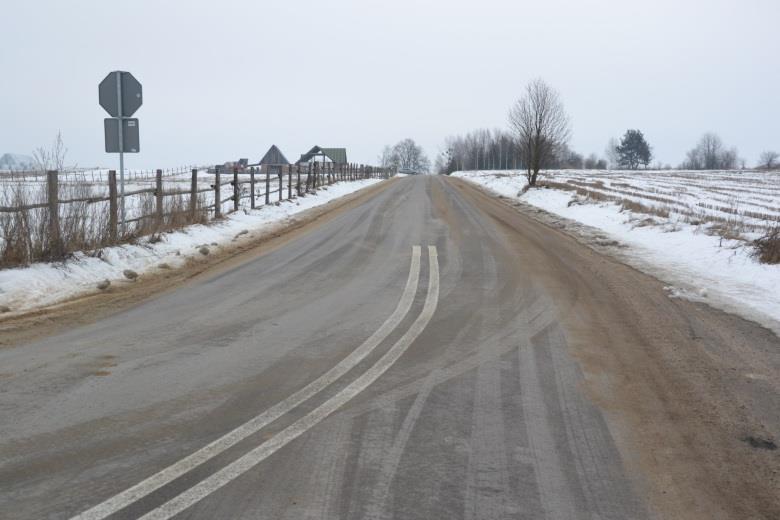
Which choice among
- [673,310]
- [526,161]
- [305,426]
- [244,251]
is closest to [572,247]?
[673,310]

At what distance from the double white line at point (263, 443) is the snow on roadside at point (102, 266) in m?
4.39

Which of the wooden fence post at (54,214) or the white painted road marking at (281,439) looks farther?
the wooden fence post at (54,214)

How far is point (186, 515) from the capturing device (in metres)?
3.00

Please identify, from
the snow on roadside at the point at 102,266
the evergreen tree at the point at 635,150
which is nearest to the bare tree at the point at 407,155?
the evergreen tree at the point at 635,150

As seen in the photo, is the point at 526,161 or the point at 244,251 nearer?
the point at 244,251

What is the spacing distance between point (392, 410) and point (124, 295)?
514cm

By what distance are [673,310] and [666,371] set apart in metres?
2.37

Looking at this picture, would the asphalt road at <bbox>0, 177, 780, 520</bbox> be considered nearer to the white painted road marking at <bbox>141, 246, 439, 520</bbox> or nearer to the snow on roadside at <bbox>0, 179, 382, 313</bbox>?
the white painted road marking at <bbox>141, 246, 439, 520</bbox>

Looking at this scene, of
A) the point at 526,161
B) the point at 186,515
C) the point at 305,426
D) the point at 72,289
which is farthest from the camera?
the point at 526,161

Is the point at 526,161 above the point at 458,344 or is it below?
above

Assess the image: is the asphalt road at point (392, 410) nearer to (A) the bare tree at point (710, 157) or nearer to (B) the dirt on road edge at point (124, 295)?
(B) the dirt on road edge at point (124, 295)

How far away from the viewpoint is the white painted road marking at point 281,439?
3.09 m

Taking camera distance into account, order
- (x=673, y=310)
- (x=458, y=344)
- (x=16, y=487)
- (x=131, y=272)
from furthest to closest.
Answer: (x=131, y=272)
(x=673, y=310)
(x=458, y=344)
(x=16, y=487)

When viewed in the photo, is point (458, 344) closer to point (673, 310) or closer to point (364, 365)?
point (364, 365)
